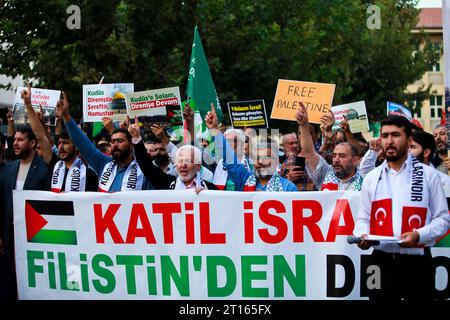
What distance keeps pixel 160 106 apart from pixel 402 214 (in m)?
3.54

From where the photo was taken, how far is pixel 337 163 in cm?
766

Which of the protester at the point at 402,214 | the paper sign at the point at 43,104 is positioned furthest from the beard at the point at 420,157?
the paper sign at the point at 43,104

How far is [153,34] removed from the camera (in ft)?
64.2

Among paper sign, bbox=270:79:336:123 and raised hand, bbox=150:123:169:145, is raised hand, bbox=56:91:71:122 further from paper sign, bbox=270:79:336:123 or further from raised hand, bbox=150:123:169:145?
paper sign, bbox=270:79:336:123

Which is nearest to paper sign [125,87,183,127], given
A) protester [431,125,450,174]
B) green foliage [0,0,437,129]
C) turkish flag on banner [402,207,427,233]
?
protester [431,125,450,174]

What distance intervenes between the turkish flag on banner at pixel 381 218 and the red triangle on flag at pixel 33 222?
8.94 feet

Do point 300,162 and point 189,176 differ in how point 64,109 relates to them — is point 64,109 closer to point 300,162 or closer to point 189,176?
point 189,176

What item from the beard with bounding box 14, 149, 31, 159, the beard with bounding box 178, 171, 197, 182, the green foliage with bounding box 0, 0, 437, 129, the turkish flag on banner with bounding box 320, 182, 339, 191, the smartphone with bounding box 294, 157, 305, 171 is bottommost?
the turkish flag on banner with bounding box 320, 182, 339, 191

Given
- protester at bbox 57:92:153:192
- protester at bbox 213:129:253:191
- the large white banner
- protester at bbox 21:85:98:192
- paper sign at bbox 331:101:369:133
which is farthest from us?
paper sign at bbox 331:101:369:133

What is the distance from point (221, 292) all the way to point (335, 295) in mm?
844

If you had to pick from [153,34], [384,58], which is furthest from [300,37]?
[384,58]

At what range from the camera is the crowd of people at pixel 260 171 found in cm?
616

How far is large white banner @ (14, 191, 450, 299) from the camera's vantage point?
7094 millimetres
